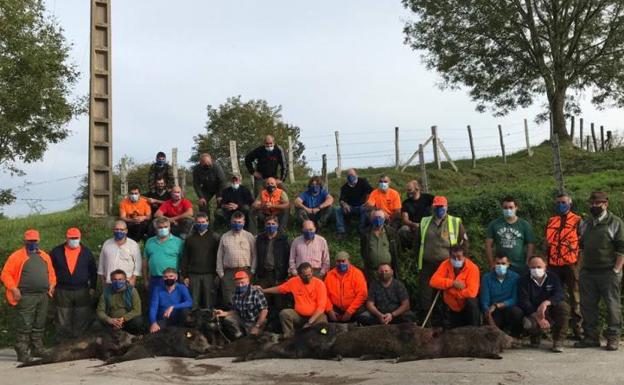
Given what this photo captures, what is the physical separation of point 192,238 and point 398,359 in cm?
398


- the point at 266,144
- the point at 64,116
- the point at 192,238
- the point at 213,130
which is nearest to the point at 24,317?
the point at 192,238

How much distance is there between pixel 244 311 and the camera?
33.1 feet

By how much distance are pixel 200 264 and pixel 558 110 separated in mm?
20976

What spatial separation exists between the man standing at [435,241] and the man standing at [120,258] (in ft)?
14.6

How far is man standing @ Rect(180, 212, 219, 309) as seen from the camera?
10.6m

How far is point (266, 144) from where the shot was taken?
1251cm

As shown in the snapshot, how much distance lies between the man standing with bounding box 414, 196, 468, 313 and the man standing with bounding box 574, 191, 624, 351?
1.76 m

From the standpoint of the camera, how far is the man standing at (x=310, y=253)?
1035 centimetres

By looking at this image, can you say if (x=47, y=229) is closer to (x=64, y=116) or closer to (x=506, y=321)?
(x=64, y=116)

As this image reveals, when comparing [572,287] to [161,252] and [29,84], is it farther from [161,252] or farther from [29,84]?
[29,84]

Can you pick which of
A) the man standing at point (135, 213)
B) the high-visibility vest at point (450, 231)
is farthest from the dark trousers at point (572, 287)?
the man standing at point (135, 213)

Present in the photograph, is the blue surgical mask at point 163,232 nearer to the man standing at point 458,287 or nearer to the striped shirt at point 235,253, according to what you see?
the striped shirt at point 235,253

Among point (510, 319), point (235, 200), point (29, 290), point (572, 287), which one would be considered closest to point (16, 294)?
point (29, 290)

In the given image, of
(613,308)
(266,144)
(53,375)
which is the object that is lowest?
(53,375)
